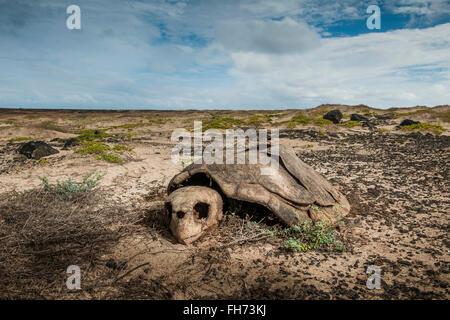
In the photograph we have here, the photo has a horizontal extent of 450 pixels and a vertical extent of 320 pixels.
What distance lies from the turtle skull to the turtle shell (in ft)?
1.11

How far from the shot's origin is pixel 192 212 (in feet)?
13.5

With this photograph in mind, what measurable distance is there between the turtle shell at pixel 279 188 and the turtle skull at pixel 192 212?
34cm

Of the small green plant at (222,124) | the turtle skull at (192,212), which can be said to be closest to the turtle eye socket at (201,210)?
the turtle skull at (192,212)

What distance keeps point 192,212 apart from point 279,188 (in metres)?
1.67

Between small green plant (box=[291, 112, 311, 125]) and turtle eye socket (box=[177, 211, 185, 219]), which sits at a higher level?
small green plant (box=[291, 112, 311, 125])

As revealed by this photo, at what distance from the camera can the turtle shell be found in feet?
15.0

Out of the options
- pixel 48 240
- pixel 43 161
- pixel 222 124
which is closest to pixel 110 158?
pixel 43 161

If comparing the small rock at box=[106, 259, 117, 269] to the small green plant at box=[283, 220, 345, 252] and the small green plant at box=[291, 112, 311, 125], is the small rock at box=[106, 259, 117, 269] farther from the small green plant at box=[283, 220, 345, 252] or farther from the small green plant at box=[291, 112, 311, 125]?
the small green plant at box=[291, 112, 311, 125]

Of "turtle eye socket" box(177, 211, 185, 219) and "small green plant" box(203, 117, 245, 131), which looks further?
"small green plant" box(203, 117, 245, 131)

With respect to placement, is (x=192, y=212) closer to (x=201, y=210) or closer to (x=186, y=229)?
(x=186, y=229)

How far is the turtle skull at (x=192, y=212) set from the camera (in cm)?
409

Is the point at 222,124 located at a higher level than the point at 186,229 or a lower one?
higher

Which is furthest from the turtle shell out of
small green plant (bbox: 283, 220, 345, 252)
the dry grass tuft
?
the dry grass tuft
